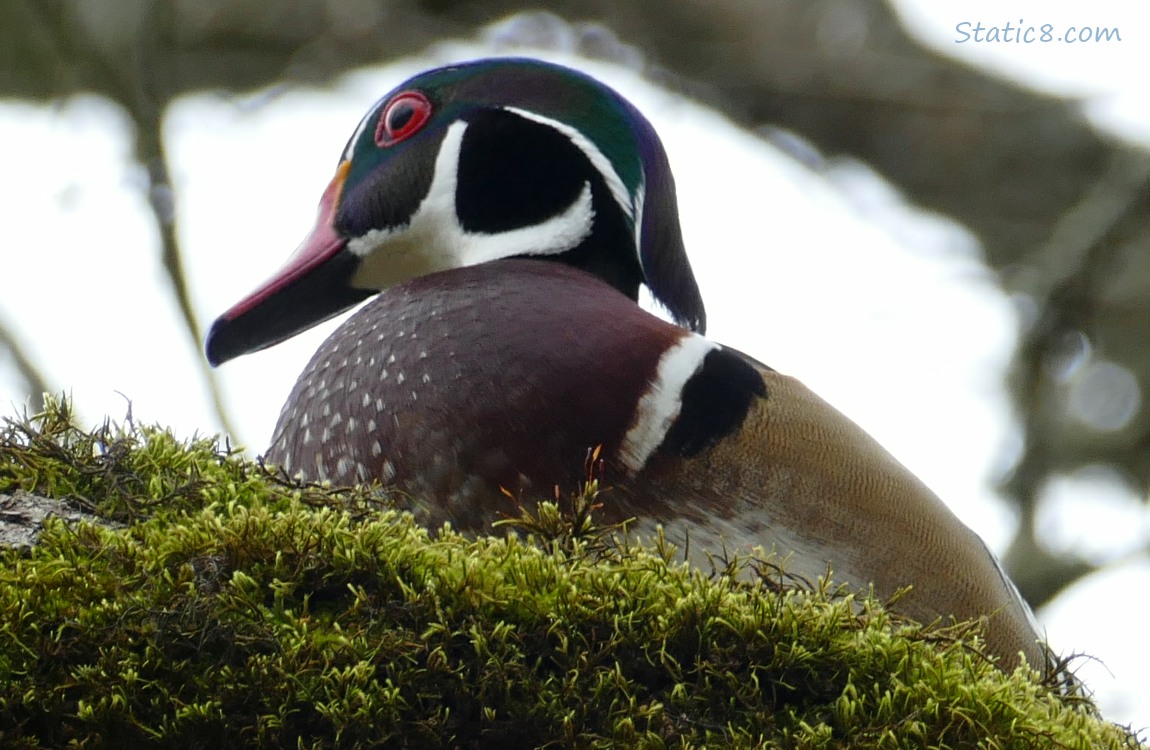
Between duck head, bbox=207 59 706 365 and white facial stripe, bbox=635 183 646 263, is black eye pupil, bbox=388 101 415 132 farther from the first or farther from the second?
white facial stripe, bbox=635 183 646 263

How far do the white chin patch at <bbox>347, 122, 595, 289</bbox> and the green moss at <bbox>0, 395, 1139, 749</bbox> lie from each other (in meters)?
1.39

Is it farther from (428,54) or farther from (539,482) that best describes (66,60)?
(539,482)

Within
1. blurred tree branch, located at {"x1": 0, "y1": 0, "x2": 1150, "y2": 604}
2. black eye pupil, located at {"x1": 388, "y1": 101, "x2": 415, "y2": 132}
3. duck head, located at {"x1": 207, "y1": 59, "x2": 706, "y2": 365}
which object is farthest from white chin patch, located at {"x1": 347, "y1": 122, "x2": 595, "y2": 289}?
blurred tree branch, located at {"x1": 0, "y1": 0, "x2": 1150, "y2": 604}

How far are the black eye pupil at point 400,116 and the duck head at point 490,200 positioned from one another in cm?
1

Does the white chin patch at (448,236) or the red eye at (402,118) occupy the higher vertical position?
the red eye at (402,118)

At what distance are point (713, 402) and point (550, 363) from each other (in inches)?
10.4

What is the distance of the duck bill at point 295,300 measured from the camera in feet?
9.30

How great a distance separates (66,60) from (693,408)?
2.58m

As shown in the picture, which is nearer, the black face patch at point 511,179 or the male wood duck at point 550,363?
the male wood duck at point 550,363

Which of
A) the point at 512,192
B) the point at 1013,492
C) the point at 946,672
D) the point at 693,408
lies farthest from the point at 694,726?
the point at 1013,492

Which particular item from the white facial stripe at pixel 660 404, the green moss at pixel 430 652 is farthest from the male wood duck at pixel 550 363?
the green moss at pixel 430 652

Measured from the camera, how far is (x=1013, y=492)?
4.28m

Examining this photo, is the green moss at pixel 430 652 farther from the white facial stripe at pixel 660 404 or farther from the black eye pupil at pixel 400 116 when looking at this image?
the black eye pupil at pixel 400 116

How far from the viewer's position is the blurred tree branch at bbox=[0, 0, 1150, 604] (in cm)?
451
